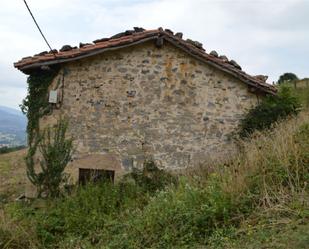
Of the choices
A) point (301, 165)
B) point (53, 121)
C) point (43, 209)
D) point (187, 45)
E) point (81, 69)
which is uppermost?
point (187, 45)

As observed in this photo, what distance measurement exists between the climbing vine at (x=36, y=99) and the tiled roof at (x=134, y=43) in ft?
1.24

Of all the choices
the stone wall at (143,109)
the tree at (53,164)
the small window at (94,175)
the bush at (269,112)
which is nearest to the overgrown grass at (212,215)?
the tree at (53,164)

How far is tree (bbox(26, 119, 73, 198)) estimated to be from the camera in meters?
9.93

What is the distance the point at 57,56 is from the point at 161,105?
293 centimetres

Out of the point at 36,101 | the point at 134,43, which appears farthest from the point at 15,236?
the point at 134,43

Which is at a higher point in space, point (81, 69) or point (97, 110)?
point (81, 69)

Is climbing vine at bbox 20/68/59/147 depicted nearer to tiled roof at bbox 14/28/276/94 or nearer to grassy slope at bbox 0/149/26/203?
tiled roof at bbox 14/28/276/94

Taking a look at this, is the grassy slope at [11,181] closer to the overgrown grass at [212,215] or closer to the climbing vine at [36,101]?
the climbing vine at [36,101]

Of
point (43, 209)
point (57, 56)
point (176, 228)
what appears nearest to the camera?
point (176, 228)

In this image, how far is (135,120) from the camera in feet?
36.6

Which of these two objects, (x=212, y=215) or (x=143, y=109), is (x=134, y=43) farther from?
(x=212, y=215)

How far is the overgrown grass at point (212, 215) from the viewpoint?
19.1 feet

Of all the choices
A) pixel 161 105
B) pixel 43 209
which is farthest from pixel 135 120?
pixel 43 209

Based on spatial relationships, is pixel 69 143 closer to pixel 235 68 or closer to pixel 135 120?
pixel 135 120
